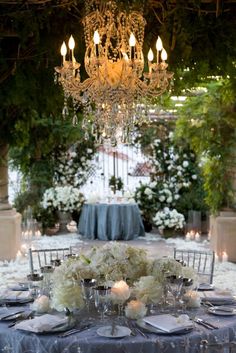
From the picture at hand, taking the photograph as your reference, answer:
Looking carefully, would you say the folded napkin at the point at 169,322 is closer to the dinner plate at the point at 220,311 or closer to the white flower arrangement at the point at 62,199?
the dinner plate at the point at 220,311

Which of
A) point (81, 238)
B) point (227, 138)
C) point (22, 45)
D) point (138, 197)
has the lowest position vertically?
point (81, 238)

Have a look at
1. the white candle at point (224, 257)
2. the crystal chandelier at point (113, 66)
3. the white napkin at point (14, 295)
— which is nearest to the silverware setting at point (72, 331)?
the white napkin at point (14, 295)

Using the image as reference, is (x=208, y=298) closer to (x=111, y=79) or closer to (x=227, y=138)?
(x=111, y=79)

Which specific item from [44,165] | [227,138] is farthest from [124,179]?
[227,138]

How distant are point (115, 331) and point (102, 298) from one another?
274 mm

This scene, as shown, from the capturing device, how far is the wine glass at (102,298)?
303cm

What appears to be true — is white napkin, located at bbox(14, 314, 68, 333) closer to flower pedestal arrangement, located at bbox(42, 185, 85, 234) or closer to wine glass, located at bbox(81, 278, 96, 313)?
wine glass, located at bbox(81, 278, 96, 313)

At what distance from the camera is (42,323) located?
9.54 ft

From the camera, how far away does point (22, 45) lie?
4.89 meters

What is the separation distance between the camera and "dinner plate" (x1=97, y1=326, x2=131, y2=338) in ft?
9.14

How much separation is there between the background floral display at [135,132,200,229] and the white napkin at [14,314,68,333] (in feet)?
24.7

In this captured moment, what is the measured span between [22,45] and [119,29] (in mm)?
896

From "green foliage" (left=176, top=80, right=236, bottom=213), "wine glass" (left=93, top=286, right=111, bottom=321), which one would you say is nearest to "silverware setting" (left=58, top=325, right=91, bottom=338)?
"wine glass" (left=93, top=286, right=111, bottom=321)

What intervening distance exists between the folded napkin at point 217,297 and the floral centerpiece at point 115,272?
258mm
